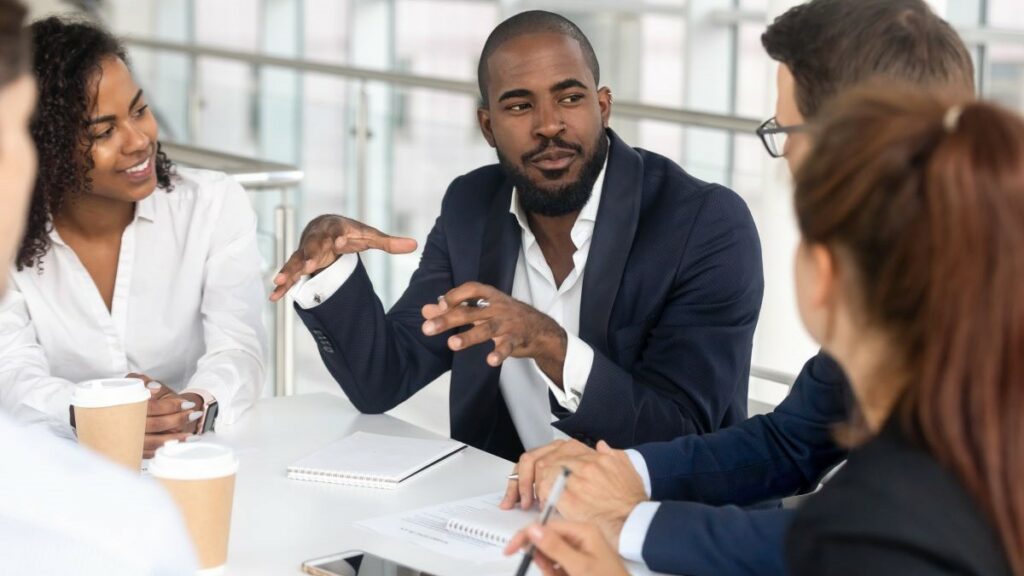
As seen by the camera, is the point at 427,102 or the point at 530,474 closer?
the point at 530,474

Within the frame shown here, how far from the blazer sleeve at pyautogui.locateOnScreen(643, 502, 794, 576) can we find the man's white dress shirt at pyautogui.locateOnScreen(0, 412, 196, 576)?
0.68 meters

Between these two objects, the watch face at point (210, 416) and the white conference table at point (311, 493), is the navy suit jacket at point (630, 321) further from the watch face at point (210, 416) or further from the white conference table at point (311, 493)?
the watch face at point (210, 416)

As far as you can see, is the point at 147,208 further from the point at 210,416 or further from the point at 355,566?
the point at 355,566

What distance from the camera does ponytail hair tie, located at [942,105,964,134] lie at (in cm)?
92

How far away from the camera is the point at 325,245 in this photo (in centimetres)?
217

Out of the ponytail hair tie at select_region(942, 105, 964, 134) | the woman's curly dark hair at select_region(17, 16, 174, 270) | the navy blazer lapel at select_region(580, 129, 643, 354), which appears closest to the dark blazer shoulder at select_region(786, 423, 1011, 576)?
the ponytail hair tie at select_region(942, 105, 964, 134)


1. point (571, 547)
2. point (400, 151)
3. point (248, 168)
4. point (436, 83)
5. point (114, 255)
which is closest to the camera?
point (571, 547)

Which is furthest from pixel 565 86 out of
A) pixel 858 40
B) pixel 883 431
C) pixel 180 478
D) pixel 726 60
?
pixel 726 60

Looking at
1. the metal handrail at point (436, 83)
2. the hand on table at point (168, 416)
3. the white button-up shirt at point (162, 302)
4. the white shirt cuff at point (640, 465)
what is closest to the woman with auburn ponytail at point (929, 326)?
the white shirt cuff at point (640, 465)

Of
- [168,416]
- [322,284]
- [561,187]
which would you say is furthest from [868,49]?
[168,416]

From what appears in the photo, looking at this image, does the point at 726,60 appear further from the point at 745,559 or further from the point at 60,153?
the point at 745,559

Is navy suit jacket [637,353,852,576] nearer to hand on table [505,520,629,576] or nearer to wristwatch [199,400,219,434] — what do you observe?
hand on table [505,520,629,576]

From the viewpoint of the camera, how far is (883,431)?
0.98 m

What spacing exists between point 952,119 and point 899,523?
11.2 inches
